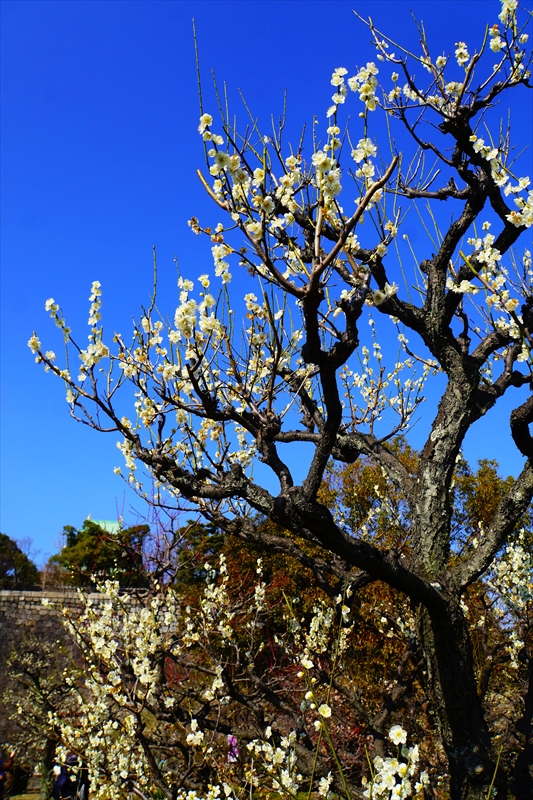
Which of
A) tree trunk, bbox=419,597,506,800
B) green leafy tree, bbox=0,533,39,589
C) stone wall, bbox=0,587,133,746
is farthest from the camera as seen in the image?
green leafy tree, bbox=0,533,39,589

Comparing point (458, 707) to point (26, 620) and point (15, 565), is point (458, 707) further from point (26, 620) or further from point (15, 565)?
point (15, 565)

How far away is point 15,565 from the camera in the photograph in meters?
25.6

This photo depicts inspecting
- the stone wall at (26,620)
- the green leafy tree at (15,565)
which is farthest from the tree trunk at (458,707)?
the green leafy tree at (15,565)

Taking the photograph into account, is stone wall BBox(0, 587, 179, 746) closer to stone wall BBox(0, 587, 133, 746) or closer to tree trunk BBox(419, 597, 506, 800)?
stone wall BBox(0, 587, 133, 746)

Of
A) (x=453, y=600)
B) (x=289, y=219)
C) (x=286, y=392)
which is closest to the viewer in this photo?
(x=289, y=219)

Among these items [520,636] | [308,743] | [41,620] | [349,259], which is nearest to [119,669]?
[308,743]

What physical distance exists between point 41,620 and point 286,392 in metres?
11.9

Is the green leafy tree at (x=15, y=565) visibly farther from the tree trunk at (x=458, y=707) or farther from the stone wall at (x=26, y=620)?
the tree trunk at (x=458, y=707)

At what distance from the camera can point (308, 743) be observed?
396 cm

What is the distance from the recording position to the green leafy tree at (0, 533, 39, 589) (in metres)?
24.9

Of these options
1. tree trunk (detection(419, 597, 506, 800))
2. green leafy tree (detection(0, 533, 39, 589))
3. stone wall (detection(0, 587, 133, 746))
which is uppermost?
green leafy tree (detection(0, 533, 39, 589))

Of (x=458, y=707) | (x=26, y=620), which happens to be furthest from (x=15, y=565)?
(x=458, y=707)

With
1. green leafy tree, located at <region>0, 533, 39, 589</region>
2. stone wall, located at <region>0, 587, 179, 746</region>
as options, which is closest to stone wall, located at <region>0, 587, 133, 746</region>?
stone wall, located at <region>0, 587, 179, 746</region>

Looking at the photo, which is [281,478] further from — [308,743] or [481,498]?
[481,498]
